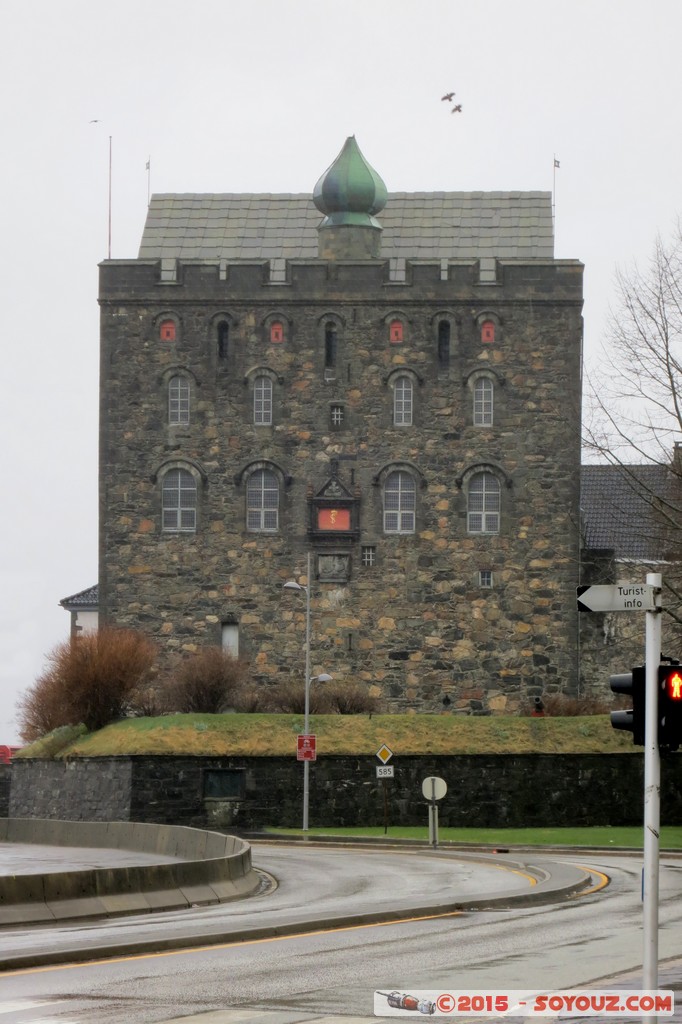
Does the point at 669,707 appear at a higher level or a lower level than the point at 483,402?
lower

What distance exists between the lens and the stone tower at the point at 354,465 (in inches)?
2288

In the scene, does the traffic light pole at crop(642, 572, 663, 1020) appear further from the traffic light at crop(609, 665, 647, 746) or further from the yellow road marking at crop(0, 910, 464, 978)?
the yellow road marking at crop(0, 910, 464, 978)

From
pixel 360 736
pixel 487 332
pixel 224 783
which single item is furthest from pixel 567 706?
pixel 487 332

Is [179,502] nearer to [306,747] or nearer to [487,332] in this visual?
[487,332]

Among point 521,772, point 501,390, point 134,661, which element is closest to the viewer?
point 521,772

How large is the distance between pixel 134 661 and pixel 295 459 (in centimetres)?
884

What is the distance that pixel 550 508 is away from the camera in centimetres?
5888

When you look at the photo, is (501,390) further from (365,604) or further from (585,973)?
(585,973)

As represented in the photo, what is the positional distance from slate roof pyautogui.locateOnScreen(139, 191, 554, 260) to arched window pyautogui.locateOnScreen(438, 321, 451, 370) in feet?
12.3

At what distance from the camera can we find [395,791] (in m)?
50.7

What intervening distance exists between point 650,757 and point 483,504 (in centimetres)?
4781

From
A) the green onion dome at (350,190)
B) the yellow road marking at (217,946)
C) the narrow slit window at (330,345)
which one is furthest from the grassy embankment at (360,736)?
the yellow road marking at (217,946)

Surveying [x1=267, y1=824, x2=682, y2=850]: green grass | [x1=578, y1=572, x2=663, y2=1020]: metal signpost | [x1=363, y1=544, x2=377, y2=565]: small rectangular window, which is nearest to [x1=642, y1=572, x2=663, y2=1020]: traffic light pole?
[x1=578, y1=572, x2=663, y2=1020]: metal signpost

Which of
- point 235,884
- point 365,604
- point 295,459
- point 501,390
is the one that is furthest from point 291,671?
point 235,884
